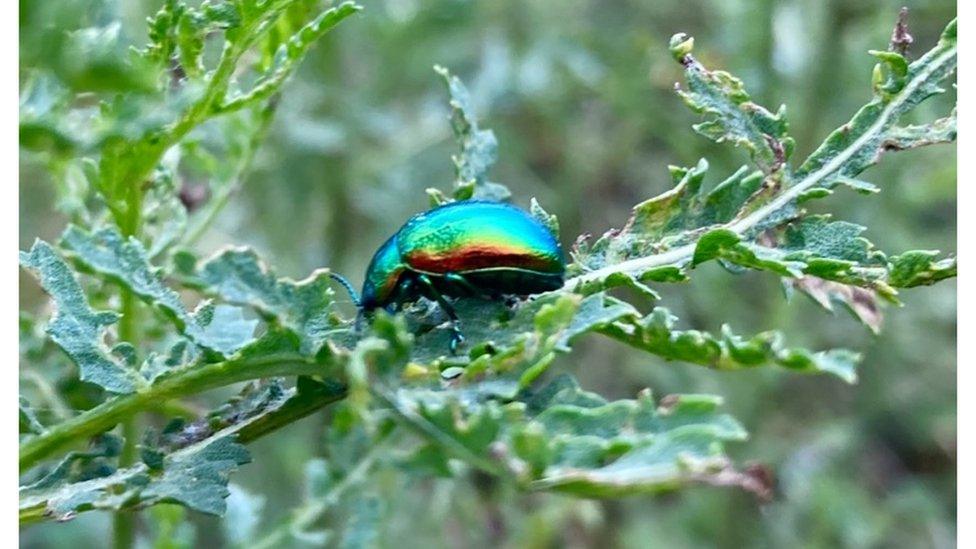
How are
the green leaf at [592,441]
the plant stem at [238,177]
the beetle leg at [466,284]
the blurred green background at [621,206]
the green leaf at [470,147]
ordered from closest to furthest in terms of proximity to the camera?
1. the green leaf at [592,441]
2. the beetle leg at [466,284]
3. the green leaf at [470,147]
4. the plant stem at [238,177]
5. the blurred green background at [621,206]

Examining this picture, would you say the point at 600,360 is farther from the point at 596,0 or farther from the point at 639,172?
the point at 596,0

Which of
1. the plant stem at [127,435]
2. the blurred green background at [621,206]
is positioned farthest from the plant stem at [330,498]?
the blurred green background at [621,206]

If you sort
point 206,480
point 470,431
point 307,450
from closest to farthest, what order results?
1. point 470,431
2. point 206,480
3. point 307,450

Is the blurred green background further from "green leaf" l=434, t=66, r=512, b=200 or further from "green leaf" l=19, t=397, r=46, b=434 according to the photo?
"green leaf" l=19, t=397, r=46, b=434

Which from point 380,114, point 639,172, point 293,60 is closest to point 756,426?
point 639,172

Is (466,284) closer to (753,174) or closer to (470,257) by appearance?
(470,257)

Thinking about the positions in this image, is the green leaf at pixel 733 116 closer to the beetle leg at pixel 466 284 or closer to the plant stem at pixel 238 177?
the beetle leg at pixel 466 284

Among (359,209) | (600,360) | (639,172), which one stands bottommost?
(600,360)
